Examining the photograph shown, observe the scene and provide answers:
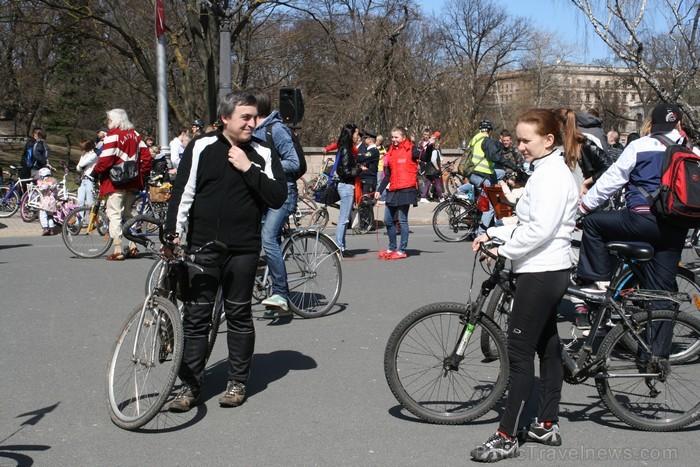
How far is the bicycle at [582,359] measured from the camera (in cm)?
482

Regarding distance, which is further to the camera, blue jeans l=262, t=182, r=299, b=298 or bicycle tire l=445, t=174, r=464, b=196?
bicycle tire l=445, t=174, r=464, b=196

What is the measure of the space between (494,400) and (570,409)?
693mm

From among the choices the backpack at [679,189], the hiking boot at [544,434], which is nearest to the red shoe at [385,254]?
the backpack at [679,189]

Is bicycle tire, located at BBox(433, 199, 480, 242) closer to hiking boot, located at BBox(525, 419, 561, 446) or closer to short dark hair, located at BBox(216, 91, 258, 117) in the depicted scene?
short dark hair, located at BBox(216, 91, 258, 117)

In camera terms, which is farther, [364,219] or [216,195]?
[364,219]

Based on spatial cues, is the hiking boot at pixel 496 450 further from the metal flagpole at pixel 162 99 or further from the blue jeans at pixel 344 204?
the metal flagpole at pixel 162 99

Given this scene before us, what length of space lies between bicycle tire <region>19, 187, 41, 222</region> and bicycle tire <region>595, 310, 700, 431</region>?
522 inches

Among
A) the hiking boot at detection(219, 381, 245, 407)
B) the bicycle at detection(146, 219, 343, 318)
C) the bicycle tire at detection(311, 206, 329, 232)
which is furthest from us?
the bicycle tire at detection(311, 206, 329, 232)

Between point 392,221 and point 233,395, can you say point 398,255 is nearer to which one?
point 392,221

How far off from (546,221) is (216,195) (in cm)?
198

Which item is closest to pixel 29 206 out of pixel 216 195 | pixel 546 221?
pixel 216 195

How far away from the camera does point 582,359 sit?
16.0 feet

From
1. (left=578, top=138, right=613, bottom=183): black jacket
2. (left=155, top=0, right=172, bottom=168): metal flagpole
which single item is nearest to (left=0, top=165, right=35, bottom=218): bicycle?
(left=155, top=0, right=172, bottom=168): metal flagpole

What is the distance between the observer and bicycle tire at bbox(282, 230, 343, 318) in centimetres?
789
